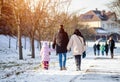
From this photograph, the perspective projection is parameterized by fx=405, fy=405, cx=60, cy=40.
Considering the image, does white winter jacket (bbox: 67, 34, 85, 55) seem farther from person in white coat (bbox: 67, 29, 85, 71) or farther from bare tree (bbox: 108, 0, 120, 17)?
bare tree (bbox: 108, 0, 120, 17)

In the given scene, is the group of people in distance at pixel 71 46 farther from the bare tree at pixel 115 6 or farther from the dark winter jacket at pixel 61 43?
the bare tree at pixel 115 6

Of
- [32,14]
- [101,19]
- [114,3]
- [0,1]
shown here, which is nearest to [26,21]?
[32,14]

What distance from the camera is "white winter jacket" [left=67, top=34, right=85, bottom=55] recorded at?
1864 centimetres

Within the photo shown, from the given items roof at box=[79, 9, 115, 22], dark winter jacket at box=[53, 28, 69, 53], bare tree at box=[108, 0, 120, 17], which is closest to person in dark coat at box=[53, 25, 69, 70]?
dark winter jacket at box=[53, 28, 69, 53]

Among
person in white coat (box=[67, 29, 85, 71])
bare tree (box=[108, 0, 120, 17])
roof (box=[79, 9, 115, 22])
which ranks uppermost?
roof (box=[79, 9, 115, 22])

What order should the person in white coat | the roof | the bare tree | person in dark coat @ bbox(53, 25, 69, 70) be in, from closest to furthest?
the person in white coat, person in dark coat @ bbox(53, 25, 69, 70), the bare tree, the roof

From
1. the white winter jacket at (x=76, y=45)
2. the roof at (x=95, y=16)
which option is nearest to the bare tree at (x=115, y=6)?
the white winter jacket at (x=76, y=45)

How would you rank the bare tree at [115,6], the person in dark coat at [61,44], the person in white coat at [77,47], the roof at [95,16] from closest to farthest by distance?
the person in white coat at [77,47], the person in dark coat at [61,44], the bare tree at [115,6], the roof at [95,16]

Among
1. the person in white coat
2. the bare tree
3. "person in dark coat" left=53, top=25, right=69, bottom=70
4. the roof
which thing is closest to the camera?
the person in white coat

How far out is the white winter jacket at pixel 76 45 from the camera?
18641 millimetres

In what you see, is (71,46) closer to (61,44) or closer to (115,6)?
(61,44)

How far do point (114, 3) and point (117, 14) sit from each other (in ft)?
8.80

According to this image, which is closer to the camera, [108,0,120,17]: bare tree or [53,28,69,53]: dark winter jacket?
[53,28,69,53]: dark winter jacket

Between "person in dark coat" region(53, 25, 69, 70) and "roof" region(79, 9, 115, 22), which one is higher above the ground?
"roof" region(79, 9, 115, 22)
